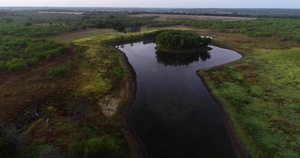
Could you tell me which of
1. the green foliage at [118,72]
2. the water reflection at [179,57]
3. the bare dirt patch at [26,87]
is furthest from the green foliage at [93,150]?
the water reflection at [179,57]

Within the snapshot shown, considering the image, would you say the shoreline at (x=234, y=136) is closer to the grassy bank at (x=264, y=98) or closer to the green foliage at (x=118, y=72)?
the grassy bank at (x=264, y=98)

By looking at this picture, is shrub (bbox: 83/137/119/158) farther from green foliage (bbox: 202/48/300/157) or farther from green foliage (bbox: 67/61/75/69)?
green foliage (bbox: 67/61/75/69)

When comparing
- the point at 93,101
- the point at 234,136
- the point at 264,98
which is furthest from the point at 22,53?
the point at 264,98

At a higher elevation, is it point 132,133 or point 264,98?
point 264,98

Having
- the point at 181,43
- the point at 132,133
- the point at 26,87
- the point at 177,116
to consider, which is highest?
the point at 181,43

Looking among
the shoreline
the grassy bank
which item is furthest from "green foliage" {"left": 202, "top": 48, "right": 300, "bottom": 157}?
the shoreline

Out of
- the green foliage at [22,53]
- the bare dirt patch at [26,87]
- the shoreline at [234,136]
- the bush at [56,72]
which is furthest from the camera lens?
the green foliage at [22,53]

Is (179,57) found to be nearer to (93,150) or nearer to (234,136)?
(234,136)
